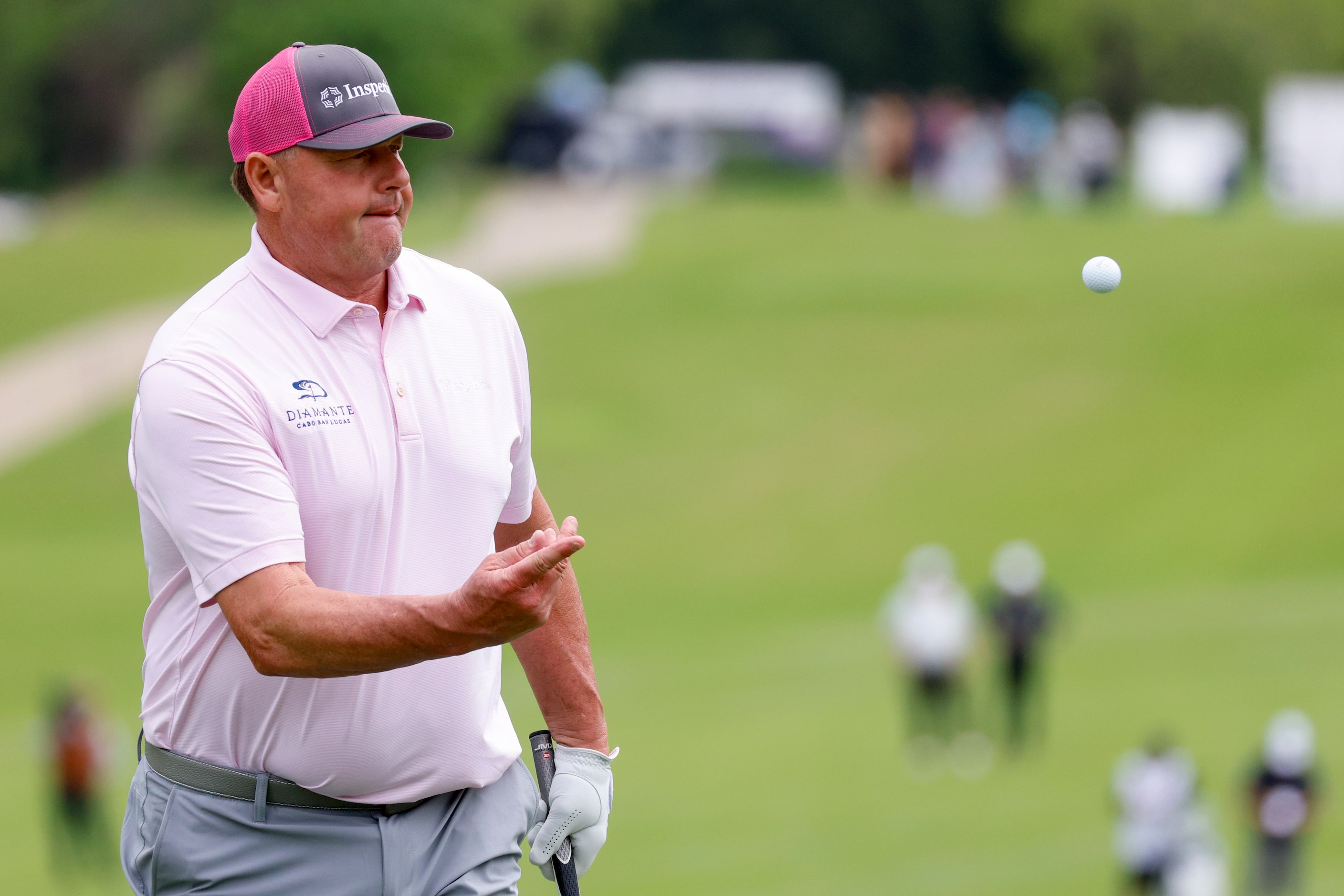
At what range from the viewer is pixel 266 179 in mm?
3117

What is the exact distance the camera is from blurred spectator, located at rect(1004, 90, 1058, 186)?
1597 inches

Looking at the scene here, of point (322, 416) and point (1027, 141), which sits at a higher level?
point (1027, 141)

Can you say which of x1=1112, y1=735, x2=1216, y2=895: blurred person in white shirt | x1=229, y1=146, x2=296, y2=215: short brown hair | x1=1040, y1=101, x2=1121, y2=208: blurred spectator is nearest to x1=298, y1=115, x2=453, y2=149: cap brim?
x1=229, y1=146, x2=296, y2=215: short brown hair

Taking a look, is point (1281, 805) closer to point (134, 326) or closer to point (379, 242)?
point (379, 242)

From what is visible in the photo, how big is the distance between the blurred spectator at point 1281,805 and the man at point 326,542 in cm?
1225

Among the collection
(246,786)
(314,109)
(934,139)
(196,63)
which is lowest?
(246,786)

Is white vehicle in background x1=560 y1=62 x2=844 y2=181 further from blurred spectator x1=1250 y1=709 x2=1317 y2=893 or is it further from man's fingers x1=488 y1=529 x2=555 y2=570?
man's fingers x1=488 y1=529 x2=555 y2=570

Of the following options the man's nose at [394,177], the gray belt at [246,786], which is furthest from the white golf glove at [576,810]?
the man's nose at [394,177]

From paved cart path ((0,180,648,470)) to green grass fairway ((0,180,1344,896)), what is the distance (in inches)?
26.8

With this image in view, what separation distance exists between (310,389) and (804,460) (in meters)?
24.7

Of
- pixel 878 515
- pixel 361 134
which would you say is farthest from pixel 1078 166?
pixel 361 134

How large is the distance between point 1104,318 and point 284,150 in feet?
95.0

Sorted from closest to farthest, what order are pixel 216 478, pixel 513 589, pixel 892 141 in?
pixel 513 589
pixel 216 478
pixel 892 141

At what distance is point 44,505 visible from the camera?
26.1m
